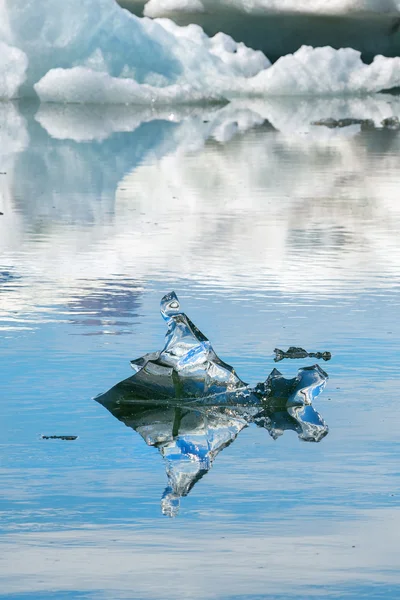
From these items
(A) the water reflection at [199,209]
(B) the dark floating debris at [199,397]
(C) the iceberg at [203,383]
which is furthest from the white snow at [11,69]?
(C) the iceberg at [203,383]

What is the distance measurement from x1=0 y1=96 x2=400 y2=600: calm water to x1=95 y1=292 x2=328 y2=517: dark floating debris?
0.30ft

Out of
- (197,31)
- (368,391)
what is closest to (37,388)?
(368,391)

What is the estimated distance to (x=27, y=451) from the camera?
16.7ft

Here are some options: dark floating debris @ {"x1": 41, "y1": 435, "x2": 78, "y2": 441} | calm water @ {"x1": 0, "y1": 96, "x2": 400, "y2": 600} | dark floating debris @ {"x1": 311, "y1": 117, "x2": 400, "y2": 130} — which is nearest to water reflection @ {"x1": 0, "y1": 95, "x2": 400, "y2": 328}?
calm water @ {"x1": 0, "y1": 96, "x2": 400, "y2": 600}

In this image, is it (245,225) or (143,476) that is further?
(245,225)

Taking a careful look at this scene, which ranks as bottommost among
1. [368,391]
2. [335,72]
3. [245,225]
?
[335,72]

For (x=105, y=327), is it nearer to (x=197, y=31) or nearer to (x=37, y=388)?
(x=37, y=388)

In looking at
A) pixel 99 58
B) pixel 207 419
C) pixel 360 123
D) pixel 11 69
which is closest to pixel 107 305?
pixel 207 419

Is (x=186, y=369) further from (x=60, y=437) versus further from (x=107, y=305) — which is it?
(x=107, y=305)

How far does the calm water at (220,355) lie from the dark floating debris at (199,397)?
0.30 ft

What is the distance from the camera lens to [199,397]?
19.5ft

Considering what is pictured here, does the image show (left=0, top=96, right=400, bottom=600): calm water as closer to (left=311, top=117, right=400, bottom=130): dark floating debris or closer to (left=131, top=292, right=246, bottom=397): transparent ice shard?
(left=131, top=292, right=246, bottom=397): transparent ice shard

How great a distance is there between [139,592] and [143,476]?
1.11 meters

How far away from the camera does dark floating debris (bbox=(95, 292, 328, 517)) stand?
217 inches
